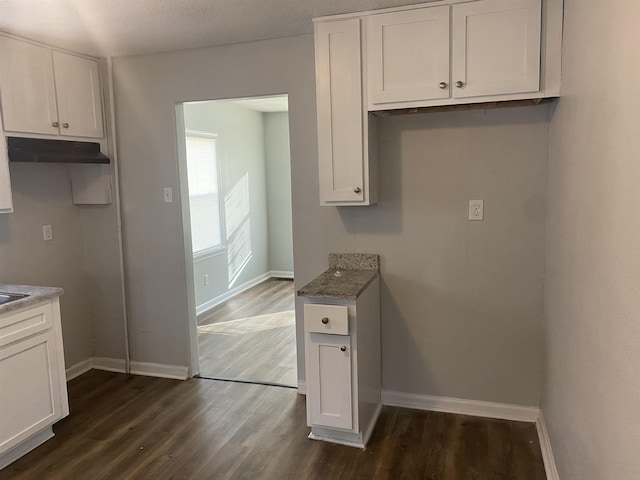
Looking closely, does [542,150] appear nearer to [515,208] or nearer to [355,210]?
[515,208]

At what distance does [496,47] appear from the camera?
247 centimetres

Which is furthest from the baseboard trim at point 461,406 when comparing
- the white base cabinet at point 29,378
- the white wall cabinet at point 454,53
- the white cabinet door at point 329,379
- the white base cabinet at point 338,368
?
the white base cabinet at point 29,378

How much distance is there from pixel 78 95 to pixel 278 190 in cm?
381

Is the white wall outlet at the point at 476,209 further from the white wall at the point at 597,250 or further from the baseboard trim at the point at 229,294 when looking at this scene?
the baseboard trim at the point at 229,294

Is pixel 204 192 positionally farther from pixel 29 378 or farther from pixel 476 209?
pixel 476 209

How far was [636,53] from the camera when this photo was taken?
123cm

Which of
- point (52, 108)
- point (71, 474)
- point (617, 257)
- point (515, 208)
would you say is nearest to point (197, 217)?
point (52, 108)

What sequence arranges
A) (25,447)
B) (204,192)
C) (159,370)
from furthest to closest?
(204,192)
(159,370)
(25,447)

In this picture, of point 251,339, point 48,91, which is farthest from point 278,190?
point 48,91

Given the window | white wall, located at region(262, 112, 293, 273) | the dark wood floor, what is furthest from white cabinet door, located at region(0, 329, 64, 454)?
white wall, located at region(262, 112, 293, 273)

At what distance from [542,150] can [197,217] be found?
3.76m

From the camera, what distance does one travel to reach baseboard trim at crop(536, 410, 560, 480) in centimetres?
231

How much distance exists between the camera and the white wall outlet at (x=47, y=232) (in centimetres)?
347

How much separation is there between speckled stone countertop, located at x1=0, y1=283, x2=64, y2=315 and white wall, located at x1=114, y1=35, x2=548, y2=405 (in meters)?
1.00
